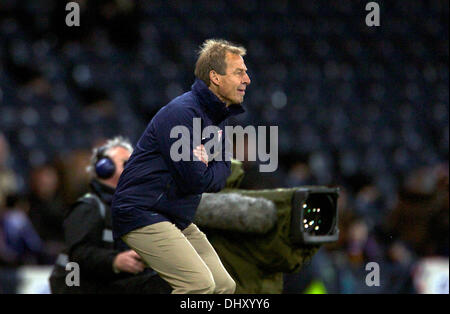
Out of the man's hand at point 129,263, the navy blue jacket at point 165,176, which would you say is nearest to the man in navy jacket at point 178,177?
the navy blue jacket at point 165,176

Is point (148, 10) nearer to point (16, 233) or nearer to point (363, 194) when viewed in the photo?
point (363, 194)

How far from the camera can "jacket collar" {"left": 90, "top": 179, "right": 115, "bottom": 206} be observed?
14.1 ft

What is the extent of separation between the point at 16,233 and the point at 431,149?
6774 mm

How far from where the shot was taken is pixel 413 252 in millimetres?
7129

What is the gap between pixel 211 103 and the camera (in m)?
3.33

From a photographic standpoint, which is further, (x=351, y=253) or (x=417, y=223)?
(x=351, y=253)

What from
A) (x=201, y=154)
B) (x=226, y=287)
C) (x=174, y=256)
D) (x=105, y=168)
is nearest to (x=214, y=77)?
(x=201, y=154)

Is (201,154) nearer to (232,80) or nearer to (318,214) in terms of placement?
(232,80)

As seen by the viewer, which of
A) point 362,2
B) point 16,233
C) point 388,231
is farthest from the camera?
point 362,2

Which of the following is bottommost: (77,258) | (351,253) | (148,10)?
(351,253)
